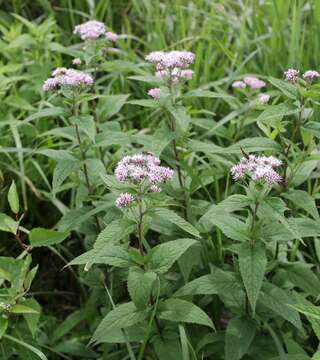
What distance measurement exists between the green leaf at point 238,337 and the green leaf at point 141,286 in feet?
1.03

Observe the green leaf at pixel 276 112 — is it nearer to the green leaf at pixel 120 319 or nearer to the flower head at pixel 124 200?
the flower head at pixel 124 200

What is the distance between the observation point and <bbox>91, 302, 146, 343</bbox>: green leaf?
68.7 inches

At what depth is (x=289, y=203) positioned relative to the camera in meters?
2.34

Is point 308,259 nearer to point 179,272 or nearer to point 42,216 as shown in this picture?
point 179,272

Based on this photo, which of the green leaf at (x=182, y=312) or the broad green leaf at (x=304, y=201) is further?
A: the broad green leaf at (x=304, y=201)

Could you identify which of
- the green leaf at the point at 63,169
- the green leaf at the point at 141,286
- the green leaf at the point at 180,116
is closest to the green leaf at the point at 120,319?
the green leaf at the point at 141,286

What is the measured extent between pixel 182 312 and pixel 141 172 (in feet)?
1.47

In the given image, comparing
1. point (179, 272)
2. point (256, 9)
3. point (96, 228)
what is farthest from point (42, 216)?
point (256, 9)

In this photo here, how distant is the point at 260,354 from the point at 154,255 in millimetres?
518

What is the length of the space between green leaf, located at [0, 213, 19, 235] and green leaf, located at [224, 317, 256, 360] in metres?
0.76

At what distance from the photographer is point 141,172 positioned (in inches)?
66.6

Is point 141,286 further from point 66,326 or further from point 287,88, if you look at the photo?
point 287,88

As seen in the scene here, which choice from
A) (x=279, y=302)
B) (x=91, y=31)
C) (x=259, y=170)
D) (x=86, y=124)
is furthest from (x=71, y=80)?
(x=279, y=302)

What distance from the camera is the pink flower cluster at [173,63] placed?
207 cm
